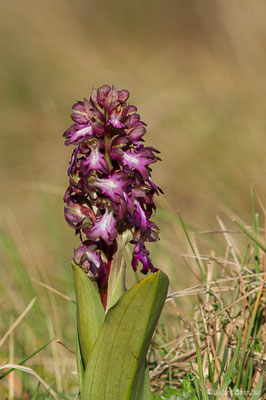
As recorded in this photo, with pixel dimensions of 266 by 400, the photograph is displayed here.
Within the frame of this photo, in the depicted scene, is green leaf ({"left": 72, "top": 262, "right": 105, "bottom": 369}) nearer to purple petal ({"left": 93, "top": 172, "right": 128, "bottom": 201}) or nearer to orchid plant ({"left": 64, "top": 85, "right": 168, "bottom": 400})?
orchid plant ({"left": 64, "top": 85, "right": 168, "bottom": 400})

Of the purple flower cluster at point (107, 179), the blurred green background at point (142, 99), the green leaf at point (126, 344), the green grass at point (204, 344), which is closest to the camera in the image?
the green leaf at point (126, 344)

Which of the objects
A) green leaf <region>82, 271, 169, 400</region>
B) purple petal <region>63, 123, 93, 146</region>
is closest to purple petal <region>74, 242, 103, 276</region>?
green leaf <region>82, 271, 169, 400</region>

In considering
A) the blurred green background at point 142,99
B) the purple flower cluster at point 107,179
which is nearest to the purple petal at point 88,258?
the purple flower cluster at point 107,179

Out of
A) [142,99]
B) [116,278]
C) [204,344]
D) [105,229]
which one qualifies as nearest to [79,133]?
[105,229]

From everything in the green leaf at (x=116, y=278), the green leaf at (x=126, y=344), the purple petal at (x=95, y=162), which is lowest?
the green leaf at (x=126, y=344)

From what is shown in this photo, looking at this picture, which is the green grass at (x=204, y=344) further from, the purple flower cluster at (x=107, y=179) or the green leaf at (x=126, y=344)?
the purple flower cluster at (x=107, y=179)

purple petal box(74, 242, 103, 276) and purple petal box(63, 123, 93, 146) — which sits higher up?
purple petal box(63, 123, 93, 146)

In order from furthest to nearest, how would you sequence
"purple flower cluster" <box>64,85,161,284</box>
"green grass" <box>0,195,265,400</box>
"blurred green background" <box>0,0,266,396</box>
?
"blurred green background" <box>0,0,266,396</box> < "green grass" <box>0,195,265,400</box> < "purple flower cluster" <box>64,85,161,284</box>

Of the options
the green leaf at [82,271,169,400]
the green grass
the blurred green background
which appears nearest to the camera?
the green leaf at [82,271,169,400]
